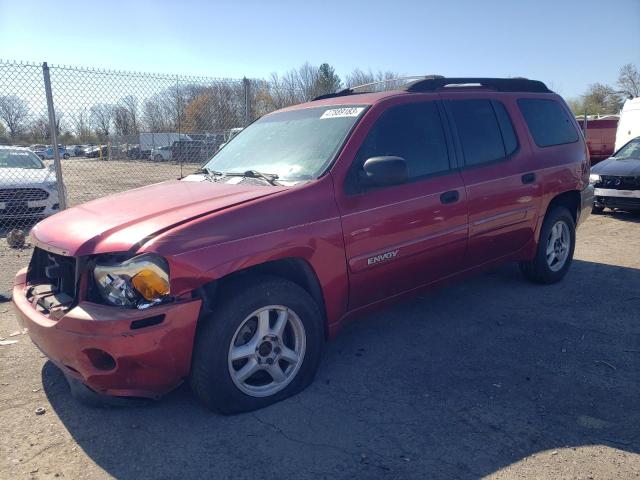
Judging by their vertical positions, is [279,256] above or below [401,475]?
above

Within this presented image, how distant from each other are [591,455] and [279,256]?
1.97 meters

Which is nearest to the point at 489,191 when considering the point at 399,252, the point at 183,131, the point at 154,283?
the point at 399,252

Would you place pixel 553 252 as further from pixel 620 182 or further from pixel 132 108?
pixel 132 108

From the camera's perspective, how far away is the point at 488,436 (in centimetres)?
276

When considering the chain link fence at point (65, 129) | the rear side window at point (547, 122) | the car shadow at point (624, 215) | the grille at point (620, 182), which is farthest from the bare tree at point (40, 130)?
the car shadow at point (624, 215)

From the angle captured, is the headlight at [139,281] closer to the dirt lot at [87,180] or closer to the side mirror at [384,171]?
the side mirror at [384,171]

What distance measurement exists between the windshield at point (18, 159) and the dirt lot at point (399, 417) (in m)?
6.21

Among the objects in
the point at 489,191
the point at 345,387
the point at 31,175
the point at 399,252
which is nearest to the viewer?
the point at 345,387

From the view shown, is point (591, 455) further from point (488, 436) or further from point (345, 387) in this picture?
point (345, 387)

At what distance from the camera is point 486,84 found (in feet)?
15.8

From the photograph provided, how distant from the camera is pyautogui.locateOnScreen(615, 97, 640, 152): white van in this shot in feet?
40.7

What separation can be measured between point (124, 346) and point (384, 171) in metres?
1.86

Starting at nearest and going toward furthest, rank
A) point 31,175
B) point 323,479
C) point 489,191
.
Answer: point 323,479 → point 489,191 → point 31,175

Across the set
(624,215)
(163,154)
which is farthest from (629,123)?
(163,154)
